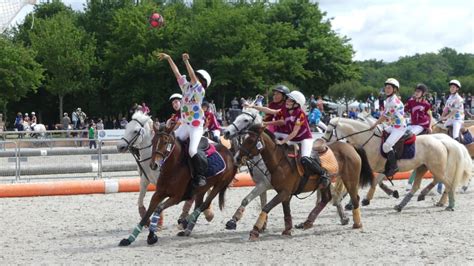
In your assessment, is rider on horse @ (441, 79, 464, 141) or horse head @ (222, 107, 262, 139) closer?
horse head @ (222, 107, 262, 139)

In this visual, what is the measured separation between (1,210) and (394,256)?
9266 mm

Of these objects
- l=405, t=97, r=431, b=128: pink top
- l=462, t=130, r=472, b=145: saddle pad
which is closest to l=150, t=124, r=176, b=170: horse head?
l=405, t=97, r=431, b=128: pink top

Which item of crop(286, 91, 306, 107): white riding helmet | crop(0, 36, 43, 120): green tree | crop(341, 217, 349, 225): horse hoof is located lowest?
crop(341, 217, 349, 225): horse hoof

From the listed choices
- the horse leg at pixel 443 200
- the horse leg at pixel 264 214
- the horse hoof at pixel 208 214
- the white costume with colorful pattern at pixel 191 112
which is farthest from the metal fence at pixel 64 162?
the horse leg at pixel 264 214

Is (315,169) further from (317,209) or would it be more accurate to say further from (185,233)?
(185,233)

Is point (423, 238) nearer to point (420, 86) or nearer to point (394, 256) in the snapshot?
point (394, 256)

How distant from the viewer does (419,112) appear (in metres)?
16.9

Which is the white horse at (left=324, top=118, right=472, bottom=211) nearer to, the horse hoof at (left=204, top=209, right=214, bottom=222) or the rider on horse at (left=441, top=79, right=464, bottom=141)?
the rider on horse at (left=441, top=79, right=464, bottom=141)

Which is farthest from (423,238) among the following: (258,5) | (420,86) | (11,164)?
(258,5)

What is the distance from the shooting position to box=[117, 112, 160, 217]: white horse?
41.7 feet

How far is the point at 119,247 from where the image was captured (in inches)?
429

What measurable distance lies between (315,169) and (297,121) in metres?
0.85

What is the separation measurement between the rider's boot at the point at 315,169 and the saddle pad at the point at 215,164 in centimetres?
133

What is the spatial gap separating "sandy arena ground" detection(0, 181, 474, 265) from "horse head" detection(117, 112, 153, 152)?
1508 mm
